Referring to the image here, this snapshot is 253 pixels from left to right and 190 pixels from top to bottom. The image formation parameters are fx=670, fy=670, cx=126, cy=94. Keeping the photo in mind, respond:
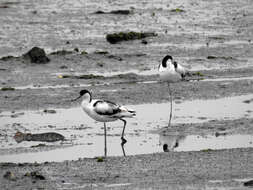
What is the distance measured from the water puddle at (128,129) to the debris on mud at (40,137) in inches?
6.2

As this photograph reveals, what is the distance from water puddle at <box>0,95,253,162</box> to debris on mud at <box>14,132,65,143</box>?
0.16 m

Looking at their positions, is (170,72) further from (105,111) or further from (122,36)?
(122,36)

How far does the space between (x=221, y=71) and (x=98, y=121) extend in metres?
6.77

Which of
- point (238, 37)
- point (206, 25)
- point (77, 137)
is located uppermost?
point (206, 25)

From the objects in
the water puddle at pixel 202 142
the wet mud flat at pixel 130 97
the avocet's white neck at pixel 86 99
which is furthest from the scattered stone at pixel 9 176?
the avocet's white neck at pixel 86 99

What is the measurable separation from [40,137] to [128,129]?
81.0 inches

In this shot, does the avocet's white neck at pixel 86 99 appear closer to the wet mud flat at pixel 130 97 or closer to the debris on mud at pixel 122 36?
the wet mud flat at pixel 130 97

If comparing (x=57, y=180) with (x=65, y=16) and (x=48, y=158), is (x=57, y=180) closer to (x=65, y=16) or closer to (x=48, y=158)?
(x=48, y=158)

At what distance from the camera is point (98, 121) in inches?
603

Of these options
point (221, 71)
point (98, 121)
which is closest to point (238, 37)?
point (221, 71)

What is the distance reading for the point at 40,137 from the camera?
14016 mm

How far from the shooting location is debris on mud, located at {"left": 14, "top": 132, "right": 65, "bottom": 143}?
13930 mm

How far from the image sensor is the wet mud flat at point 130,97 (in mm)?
11633

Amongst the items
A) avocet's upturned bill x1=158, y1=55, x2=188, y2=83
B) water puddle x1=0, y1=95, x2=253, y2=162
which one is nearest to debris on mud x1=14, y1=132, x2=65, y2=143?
water puddle x1=0, y1=95, x2=253, y2=162
